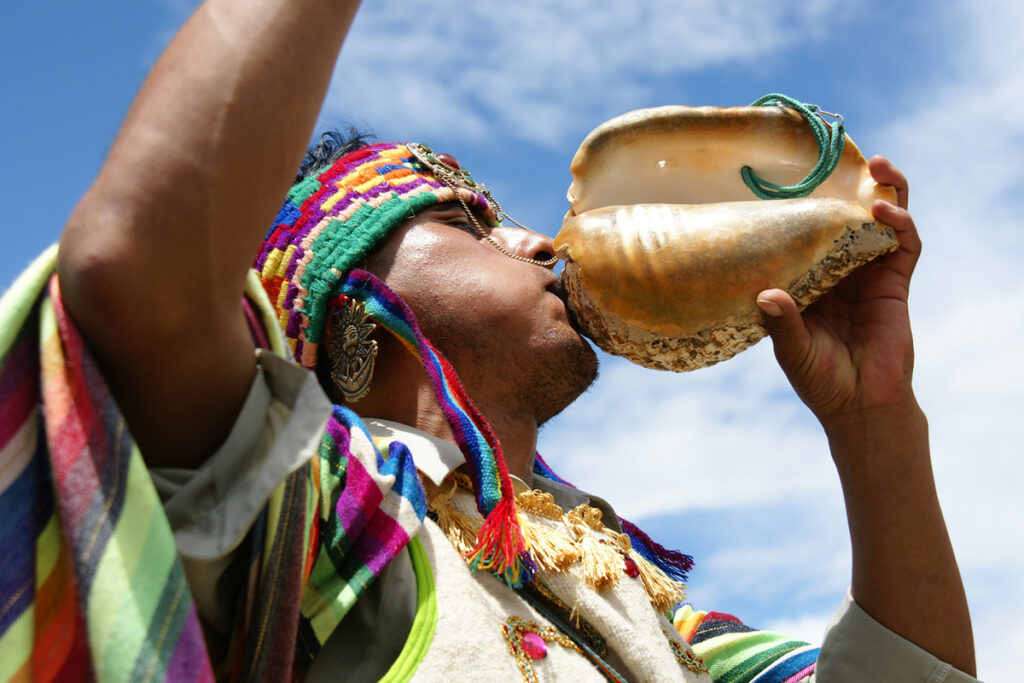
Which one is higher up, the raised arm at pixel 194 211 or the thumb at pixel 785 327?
the thumb at pixel 785 327

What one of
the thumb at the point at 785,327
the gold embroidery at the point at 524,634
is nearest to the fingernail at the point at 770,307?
the thumb at the point at 785,327

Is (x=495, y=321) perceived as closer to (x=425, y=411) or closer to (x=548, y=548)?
(x=425, y=411)

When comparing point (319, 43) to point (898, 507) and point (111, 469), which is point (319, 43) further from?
point (898, 507)

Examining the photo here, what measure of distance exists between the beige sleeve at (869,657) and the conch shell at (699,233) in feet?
2.19

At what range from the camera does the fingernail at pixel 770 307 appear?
184 centimetres

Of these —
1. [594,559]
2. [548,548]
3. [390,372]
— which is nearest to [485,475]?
[548,548]

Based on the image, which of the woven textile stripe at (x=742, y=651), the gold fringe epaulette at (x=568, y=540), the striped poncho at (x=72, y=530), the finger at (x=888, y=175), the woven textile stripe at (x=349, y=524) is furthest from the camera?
the woven textile stripe at (x=742, y=651)

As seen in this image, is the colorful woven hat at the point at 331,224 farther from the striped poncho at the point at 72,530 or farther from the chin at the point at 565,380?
the striped poncho at the point at 72,530

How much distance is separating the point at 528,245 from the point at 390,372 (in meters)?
0.45

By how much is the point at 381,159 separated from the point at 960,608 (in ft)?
5.57

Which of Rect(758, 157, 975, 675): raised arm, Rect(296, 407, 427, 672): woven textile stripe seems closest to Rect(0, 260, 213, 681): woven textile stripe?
Rect(296, 407, 427, 672): woven textile stripe

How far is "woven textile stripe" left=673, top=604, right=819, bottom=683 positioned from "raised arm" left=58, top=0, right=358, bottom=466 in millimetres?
1626

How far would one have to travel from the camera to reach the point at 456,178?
99.7 inches

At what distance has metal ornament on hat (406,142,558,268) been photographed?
245cm
